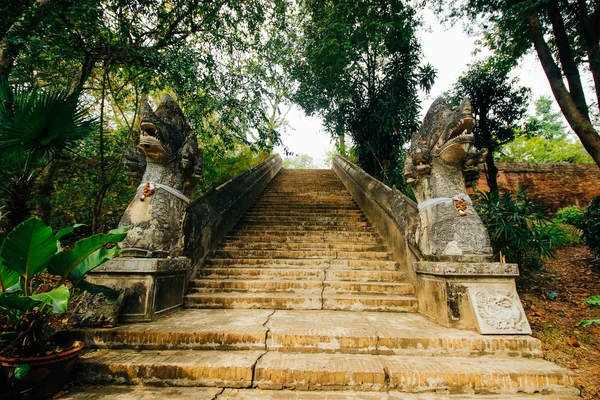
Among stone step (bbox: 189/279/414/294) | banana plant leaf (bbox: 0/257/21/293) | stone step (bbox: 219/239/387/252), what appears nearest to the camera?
banana plant leaf (bbox: 0/257/21/293)

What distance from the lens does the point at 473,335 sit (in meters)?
2.44

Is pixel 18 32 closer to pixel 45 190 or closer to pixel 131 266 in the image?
pixel 45 190

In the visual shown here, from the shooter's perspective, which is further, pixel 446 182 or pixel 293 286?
pixel 293 286

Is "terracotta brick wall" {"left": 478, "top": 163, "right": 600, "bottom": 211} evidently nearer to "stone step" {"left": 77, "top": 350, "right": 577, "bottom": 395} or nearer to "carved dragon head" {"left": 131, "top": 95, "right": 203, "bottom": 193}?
"stone step" {"left": 77, "top": 350, "right": 577, "bottom": 395}

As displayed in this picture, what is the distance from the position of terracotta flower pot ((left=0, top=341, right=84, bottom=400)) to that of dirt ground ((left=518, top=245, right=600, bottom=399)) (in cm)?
367

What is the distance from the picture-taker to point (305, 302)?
333 cm

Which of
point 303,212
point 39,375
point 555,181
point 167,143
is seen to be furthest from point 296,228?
point 555,181

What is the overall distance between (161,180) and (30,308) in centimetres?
165

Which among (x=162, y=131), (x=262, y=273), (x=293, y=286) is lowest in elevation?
(x=293, y=286)

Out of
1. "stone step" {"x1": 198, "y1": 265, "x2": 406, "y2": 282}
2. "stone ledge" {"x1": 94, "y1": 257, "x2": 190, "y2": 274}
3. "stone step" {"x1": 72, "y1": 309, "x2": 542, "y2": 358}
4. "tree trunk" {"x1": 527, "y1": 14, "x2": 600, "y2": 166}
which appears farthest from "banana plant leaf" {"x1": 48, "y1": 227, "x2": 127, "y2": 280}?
"tree trunk" {"x1": 527, "y1": 14, "x2": 600, "y2": 166}

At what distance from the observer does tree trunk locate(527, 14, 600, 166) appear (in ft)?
15.4

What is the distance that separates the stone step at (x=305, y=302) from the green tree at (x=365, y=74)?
513 cm

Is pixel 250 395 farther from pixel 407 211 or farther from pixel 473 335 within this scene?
pixel 407 211

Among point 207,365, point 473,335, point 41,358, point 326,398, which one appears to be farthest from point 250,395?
point 473,335
